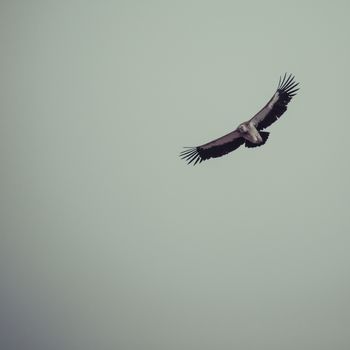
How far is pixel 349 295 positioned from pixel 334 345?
288 cm

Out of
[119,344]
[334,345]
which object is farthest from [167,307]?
[334,345]

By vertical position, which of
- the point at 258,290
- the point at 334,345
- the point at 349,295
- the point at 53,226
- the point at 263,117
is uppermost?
the point at 53,226

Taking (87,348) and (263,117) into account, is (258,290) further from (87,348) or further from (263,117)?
(263,117)

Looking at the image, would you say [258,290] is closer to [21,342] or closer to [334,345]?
[334,345]

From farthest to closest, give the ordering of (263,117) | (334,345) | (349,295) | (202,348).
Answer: (202,348) → (349,295) → (334,345) → (263,117)

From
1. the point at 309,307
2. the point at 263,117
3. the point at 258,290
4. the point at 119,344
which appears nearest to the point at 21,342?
the point at 119,344

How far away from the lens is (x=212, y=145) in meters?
11.6

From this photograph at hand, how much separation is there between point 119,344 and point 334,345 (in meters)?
12.2

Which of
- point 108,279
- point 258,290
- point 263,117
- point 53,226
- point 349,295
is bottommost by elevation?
point 349,295

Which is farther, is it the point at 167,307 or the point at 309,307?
the point at 167,307

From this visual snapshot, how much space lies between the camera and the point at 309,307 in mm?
23156

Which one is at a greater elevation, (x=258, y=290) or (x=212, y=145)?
(x=212, y=145)

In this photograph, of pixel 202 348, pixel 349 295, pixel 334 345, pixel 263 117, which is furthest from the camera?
pixel 202 348

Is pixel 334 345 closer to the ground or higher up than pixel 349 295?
closer to the ground
